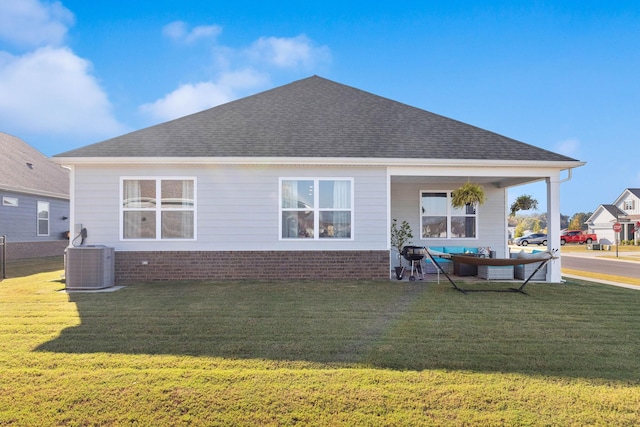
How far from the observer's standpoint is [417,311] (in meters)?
6.27

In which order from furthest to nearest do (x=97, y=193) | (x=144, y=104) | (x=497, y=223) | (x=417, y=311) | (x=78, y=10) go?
(x=144, y=104) → (x=78, y=10) → (x=497, y=223) → (x=97, y=193) → (x=417, y=311)

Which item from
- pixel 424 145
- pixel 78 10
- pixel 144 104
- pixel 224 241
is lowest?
pixel 224 241

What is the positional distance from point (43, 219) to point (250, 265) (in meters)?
14.7

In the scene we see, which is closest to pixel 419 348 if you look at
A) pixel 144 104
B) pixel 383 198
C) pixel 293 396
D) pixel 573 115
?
pixel 293 396

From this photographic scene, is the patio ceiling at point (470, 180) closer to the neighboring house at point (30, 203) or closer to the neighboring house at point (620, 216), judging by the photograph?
the neighboring house at point (30, 203)

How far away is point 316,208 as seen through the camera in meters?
9.63

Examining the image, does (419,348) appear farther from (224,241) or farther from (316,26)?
(316,26)

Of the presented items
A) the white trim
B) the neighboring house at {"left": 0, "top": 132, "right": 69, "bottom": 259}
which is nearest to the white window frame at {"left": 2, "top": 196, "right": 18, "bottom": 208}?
the neighboring house at {"left": 0, "top": 132, "right": 69, "bottom": 259}

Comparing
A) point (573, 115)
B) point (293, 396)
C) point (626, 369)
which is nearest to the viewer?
point (293, 396)

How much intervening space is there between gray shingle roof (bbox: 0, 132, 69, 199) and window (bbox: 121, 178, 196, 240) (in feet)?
33.1

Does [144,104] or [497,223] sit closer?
[497,223]

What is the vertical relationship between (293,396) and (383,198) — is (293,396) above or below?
below

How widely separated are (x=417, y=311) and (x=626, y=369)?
2889mm

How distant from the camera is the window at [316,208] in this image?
31.5ft
